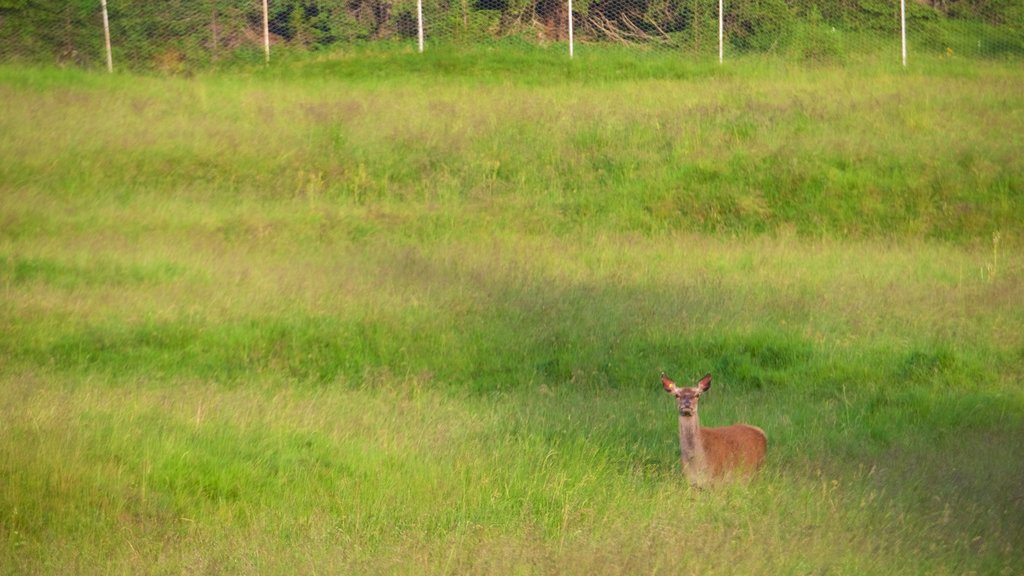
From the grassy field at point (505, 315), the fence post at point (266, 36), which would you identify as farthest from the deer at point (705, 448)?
the fence post at point (266, 36)

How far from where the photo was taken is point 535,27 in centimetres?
2659

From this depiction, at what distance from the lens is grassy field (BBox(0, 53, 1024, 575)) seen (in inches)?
272

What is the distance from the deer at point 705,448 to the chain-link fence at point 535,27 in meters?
17.9

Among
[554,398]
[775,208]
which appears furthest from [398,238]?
[554,398]

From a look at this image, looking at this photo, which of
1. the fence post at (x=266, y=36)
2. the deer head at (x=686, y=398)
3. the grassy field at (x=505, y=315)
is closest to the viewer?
the grassy field at (x=505, y=315)

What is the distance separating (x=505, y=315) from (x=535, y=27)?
1527 cm

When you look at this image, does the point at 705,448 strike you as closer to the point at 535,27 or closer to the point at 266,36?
the point at 266,36

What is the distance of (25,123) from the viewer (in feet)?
63.9

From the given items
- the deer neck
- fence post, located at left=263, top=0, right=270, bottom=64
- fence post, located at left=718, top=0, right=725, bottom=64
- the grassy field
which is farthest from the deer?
fence post, located at left=263, top=0, right=270, bottom=64

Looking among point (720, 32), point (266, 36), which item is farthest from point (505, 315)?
point (266, 36)

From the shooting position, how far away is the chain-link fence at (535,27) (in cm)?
2502

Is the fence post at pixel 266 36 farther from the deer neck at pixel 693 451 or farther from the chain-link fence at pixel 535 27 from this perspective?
the deer neck at pixel 693 451

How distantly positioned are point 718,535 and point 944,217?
11.7m

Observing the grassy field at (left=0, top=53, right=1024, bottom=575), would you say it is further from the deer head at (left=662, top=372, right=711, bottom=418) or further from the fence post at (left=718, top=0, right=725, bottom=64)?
the fence post at (left=718, top=0, right=725, bottom=64)
